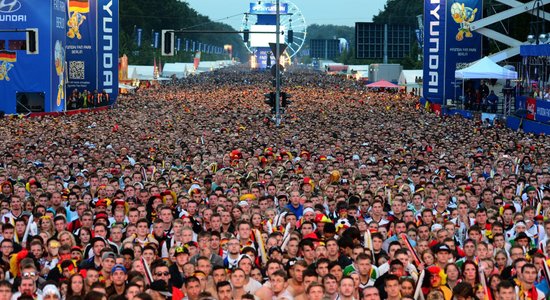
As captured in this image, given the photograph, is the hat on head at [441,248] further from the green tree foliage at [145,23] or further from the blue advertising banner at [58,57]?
the green tree foliage at [145,23]

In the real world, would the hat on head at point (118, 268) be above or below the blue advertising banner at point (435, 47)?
below

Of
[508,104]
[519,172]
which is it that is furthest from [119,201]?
[508,104]

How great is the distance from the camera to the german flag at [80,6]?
5934cm

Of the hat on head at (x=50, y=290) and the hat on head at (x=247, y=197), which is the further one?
the hat on head at (x=247, y=197)

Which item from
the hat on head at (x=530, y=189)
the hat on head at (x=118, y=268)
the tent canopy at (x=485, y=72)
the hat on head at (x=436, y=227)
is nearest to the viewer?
the hat on head at (x=118, y=268)

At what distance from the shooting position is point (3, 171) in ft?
74.5

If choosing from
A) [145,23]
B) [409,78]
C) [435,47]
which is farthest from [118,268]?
[145,23]

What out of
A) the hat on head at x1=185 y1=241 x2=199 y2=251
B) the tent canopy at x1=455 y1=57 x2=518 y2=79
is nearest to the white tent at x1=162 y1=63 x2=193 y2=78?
the tent canopy at x1=455 y1=57 x2=518 y2=79

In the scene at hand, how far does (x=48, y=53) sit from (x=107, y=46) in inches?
357

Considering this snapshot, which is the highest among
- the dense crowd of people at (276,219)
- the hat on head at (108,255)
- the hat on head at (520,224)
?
the hat on head at (520,224)

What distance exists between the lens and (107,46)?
63.0 metres

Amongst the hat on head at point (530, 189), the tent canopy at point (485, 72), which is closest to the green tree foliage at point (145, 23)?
the tent canopy at point (485, 72)

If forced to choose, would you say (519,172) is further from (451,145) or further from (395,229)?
(395,229)

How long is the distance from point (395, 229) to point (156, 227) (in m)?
2.73
